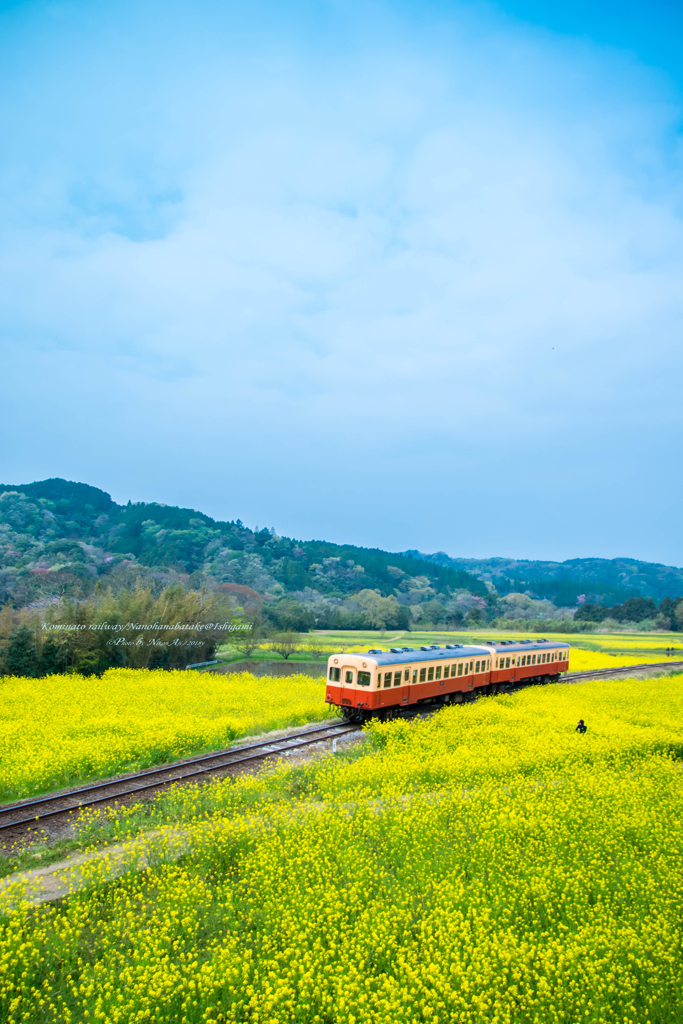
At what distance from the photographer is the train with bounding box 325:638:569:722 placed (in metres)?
20.0

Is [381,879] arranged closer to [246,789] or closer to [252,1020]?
[252,1020]

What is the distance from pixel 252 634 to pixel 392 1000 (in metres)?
40.4

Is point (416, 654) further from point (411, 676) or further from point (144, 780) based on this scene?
point (144, 780)

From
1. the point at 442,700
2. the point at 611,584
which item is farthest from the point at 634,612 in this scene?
the point at 611,584

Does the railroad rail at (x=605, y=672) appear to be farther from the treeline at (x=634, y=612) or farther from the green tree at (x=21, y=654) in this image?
the treeline at (x=634, y=612)

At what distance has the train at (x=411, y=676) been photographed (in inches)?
787

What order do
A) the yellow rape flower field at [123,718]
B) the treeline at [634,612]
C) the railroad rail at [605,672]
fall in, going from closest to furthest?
the yellow rape flower field at [123,718], the railroad rail at [605,672], the treeline at [634,612]

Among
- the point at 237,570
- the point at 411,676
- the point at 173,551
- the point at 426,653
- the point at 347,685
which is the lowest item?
the point at 347,685

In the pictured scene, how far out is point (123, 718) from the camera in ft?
64.1

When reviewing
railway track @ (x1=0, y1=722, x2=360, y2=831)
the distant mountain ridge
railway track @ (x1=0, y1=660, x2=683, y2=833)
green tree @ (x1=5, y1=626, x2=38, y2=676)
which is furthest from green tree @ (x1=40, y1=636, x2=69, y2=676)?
the distant mountain ridge

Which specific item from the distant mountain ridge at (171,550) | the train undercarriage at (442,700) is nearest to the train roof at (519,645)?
the train undercarriage at (442,700)

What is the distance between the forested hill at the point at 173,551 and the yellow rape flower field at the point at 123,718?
Answer: 30309 millimetres

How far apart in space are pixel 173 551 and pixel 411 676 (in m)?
72.9

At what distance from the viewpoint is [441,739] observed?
669 inches
